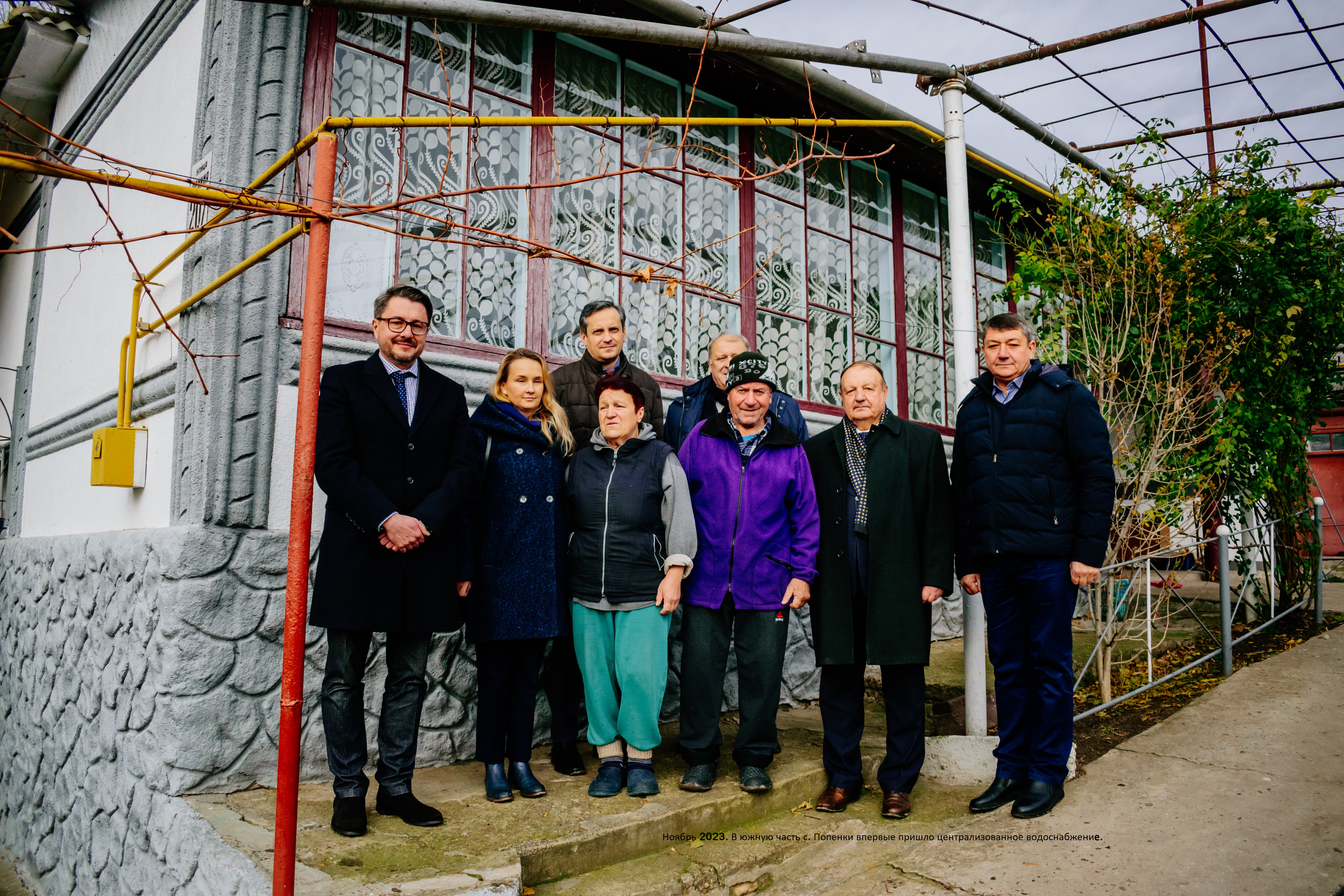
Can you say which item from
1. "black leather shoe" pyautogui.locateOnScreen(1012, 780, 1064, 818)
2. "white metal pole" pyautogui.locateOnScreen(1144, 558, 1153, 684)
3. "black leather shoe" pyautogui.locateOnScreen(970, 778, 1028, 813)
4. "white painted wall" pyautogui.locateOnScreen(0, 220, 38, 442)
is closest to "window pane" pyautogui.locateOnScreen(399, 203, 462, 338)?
"black leather shoe" pyautogui.locateOnScreen(970, 778, 1028, 813)

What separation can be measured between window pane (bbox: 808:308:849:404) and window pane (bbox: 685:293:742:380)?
0.82 meters

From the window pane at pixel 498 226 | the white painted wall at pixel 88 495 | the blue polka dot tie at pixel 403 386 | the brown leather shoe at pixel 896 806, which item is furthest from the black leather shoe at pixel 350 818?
the window pane at pixel 498 226

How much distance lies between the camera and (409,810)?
3.19 m

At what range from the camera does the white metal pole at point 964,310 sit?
4.05 metres

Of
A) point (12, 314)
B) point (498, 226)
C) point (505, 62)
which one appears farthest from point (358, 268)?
point (12, 314)

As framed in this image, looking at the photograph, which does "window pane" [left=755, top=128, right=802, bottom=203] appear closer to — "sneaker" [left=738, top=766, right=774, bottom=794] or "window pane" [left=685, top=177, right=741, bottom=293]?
"window pane" [left=685, top=177, right=741, bottom=293]

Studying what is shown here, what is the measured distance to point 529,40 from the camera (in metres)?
5.00

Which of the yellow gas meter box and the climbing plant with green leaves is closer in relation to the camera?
the yellow gas meter box

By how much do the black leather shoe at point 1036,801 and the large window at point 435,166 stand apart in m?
3.28

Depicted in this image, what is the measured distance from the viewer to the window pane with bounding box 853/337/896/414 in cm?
674

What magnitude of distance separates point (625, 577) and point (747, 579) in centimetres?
52

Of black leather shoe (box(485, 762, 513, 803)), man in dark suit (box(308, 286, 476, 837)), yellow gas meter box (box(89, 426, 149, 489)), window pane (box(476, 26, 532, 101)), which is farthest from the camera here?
window pane (box(476, 26, 532, 101))

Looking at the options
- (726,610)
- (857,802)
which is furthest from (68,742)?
(857,802)

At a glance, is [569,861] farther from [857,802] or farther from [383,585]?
[857,802]
